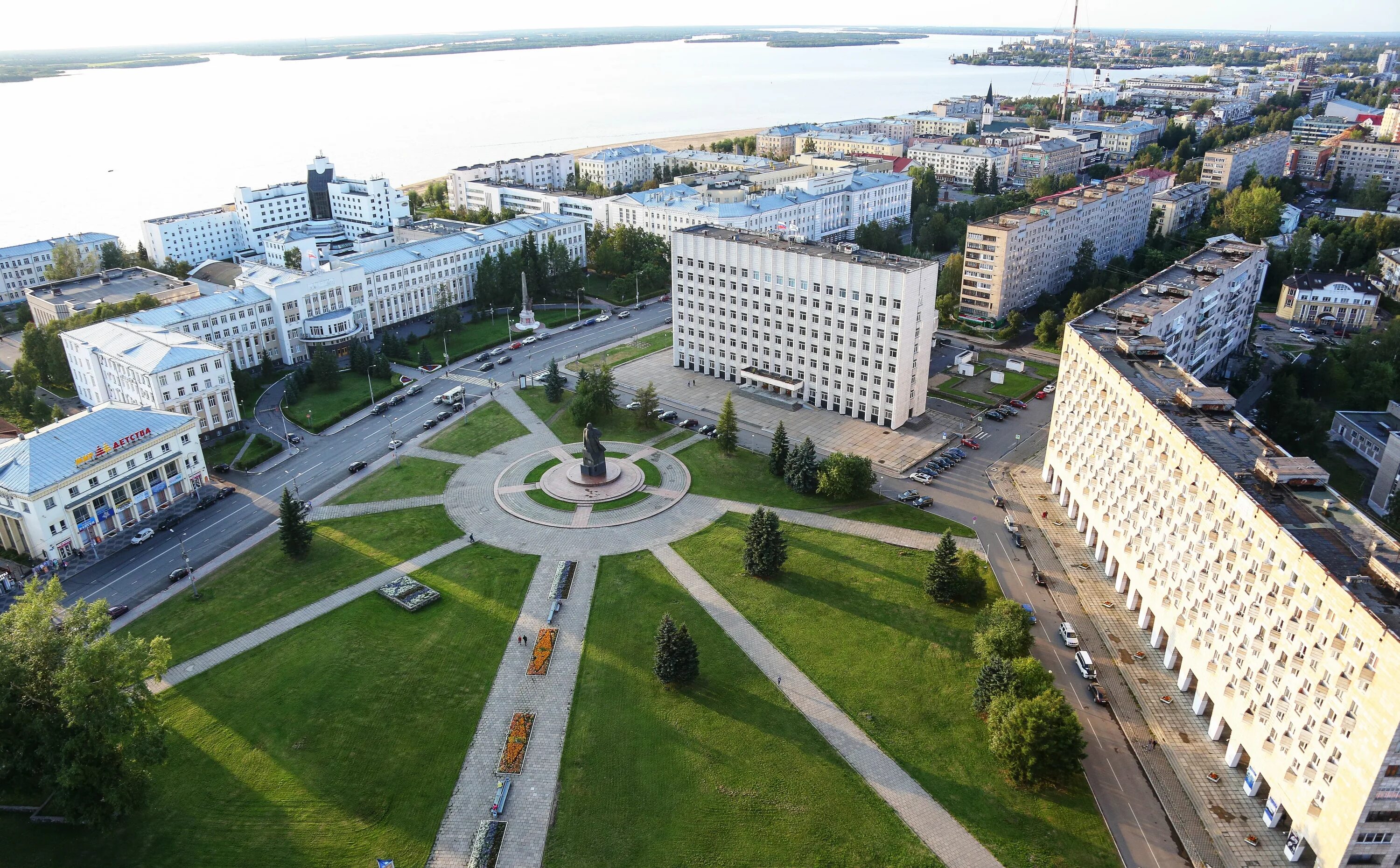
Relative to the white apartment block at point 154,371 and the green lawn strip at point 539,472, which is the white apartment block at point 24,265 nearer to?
the white apartment block at point 154,371

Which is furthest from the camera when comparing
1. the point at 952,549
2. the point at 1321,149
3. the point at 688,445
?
the point at 1321,149

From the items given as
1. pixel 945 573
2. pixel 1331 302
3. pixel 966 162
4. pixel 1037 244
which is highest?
pixel 966 162

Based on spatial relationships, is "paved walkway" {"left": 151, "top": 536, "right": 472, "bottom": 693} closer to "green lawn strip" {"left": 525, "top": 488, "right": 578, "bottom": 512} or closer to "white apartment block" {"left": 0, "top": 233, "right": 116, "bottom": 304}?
"green lawn strip" {"left": 525, "top": 488, "right": 578, "bottom": 512}

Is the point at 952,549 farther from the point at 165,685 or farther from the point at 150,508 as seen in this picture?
the point at 150,508

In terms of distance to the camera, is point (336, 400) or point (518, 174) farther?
point (518, 174)

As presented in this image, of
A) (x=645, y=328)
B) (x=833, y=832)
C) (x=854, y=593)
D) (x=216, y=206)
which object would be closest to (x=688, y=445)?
(x=854, y=593)

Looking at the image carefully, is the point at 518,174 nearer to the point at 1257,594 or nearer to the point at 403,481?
the point at 403,481

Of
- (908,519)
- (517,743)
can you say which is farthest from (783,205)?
(517,743)
